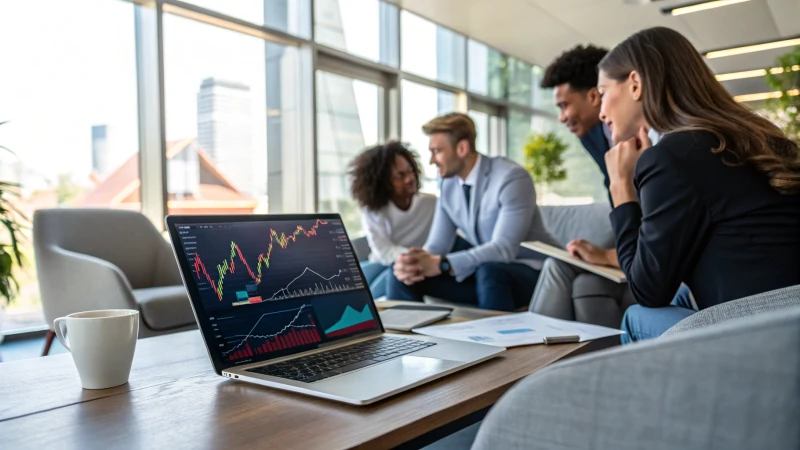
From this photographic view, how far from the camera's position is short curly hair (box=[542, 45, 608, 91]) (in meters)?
2.77

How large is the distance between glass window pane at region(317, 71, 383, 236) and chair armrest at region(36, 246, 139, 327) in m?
2.60

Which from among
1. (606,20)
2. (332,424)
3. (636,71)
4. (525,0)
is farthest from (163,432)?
(606,20)

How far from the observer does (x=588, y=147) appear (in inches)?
113

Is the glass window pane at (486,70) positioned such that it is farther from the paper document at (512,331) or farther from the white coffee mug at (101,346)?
the white coffee mug at (101,346)

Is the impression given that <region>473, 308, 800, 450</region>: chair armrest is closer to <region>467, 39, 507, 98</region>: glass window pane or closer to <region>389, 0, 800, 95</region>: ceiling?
<region>389, 0, 800, 95</region>: ceiling

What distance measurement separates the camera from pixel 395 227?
3.29 m

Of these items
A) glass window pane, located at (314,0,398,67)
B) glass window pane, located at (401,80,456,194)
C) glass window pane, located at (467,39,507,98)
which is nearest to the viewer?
glass window pane, located at (314,0,398,67)

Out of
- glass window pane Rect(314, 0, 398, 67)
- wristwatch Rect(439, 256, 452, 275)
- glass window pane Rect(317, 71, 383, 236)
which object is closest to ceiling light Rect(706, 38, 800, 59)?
glass window pane Rect(314, 0, 398, 67)

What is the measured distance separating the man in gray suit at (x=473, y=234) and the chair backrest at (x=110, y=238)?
1277 mm

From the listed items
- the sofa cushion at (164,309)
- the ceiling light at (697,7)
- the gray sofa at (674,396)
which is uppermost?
the ceiling light at (697,7)

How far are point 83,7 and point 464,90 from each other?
4.07 metres

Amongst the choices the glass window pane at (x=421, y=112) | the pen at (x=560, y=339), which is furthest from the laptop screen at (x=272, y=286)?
the glass window pane at (x=421, y=112)

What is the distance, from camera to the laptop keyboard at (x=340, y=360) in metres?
0.88

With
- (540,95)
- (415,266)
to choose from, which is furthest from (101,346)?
(540,95)
